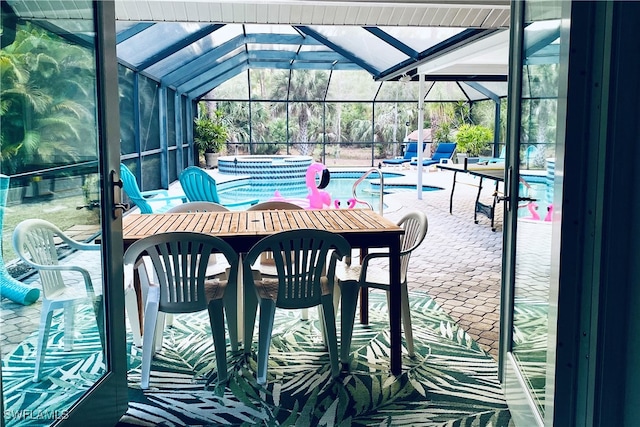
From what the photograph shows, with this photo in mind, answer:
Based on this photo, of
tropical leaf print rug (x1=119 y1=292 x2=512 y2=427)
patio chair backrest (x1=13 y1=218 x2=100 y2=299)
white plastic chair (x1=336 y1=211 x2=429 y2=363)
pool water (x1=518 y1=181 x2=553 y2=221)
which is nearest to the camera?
patio chair backrest (x1=13 y1=218 x2=100 y2=299)

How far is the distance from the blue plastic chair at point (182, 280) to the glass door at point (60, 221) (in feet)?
0.97

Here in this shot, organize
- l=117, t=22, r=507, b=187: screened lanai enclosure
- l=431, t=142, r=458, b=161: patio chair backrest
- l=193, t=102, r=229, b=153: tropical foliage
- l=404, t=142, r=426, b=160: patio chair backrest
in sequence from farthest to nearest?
l=404, t=142, r=426, b=160: patio chair backrest < l=431, t=142, r=458, b=161: patio chair backrest < l=193, t=102, r=229, b=153: tropical foliage < l=117, t=22, r=507, b=187: screened lanai enclosure

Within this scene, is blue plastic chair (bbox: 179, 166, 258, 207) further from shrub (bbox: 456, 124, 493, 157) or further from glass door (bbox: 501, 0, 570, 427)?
shrub (bbox: 456, 124, 493, 157)

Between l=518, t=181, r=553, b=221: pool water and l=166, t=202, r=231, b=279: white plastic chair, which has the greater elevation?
l=518, t=181, r=553, b=221: pool water

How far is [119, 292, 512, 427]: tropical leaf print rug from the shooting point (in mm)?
2783

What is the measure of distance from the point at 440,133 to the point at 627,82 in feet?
58.7

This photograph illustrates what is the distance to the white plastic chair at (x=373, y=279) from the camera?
11.0 ft

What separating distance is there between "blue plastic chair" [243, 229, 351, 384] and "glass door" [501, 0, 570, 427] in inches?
33.8

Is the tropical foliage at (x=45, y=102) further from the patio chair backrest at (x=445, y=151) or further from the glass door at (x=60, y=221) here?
the patio chair backrest at (x=445, y=151)

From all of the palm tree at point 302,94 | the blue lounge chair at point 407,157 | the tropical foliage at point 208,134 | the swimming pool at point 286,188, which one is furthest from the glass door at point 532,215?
the palm tree at point 302,94

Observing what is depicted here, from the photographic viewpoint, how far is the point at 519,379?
2.63m

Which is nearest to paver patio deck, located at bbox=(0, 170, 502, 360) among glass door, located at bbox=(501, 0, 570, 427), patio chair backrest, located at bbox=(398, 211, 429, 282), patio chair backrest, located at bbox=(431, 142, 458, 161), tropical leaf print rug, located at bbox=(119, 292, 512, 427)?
tropical leaf print rug, located at bbox=(119, 292, 512, 427)

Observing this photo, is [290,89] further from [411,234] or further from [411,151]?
[411,234]

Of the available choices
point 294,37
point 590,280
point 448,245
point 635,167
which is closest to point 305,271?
point 590,280
